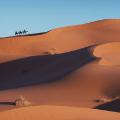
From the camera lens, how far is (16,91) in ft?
64.6

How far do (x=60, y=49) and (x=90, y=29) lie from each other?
7.24m

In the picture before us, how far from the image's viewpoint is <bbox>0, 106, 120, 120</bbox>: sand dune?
9.69m

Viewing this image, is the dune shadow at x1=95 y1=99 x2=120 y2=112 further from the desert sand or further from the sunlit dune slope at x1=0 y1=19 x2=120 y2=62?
the sunlit dune slope at x1=0 y1=19 x2=120 y2=62

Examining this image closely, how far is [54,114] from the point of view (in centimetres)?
1043

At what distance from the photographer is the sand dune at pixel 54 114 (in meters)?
9.69

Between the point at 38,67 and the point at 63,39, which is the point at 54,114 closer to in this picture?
the point at 38,67

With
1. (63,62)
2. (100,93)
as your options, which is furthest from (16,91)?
(63,62)

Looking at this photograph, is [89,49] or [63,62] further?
[89,49]

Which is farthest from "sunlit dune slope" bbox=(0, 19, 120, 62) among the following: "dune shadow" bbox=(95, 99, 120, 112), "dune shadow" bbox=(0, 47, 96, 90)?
"dune shadow" bbox=(95, 99, 120, 112)

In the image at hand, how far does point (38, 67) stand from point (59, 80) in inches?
251

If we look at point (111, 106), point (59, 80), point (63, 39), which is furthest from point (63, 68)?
point (63, 39)

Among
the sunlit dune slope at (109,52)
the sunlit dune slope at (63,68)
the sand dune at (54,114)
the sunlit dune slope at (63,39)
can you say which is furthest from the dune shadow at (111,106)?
the sunlit dune slope at (63,39)

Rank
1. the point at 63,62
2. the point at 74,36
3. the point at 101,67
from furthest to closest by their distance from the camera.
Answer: the point at 74,36 → the point at 63,62 → the point at 101,67

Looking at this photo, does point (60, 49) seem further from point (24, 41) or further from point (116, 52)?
point (116, 52)
